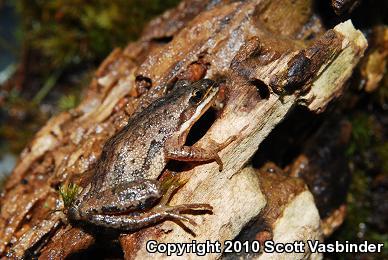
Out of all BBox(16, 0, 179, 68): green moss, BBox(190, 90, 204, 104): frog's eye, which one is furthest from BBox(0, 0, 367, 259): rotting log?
BBox(16, 0, 179, 68): green moss

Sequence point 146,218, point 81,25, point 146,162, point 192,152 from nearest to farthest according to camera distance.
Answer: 1. point 146,218
2. point 192,152
3. point 146,162
4. point 81,25

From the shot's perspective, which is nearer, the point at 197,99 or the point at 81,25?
the point at 197,99

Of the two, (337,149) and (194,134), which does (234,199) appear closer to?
(194,134)

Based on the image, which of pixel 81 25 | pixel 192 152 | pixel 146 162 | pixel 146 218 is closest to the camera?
pixel 146 218

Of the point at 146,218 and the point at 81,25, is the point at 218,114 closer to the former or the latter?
the point at 146,218

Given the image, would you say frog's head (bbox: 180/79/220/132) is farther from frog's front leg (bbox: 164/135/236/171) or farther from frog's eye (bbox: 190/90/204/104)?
frog's front leg (bbox: 164/135/236/171)

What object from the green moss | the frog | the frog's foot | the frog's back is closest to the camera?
the frog's foot

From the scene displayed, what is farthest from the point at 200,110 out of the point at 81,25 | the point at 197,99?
the point at 81,25
